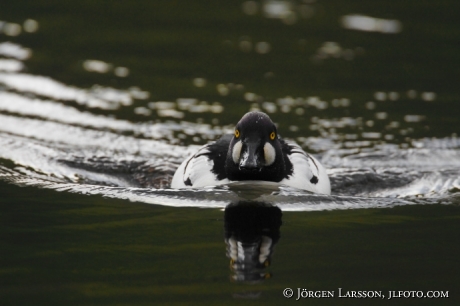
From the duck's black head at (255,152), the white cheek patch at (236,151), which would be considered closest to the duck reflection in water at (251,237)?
the duck's black head at (255,152)

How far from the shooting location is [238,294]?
5.91 meters

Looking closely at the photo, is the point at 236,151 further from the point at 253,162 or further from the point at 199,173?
the point at 199,173

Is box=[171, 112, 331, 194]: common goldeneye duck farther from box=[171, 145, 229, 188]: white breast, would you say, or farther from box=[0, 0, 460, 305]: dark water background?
box=[0, 0, 460, 305]: dark water background

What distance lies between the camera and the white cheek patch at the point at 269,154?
29.5ft

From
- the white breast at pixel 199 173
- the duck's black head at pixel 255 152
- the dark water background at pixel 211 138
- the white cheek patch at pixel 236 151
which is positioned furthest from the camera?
the white breast at pixel 199 173

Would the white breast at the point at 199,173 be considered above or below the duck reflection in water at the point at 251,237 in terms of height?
above

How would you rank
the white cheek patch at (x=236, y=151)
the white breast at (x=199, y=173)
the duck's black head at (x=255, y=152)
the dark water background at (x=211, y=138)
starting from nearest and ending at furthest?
the dark water background at (x=211, y=138) < the duck's black head at (x=255, y=152) < the white cheek patch at (x=236, y=151) < the white breast at (x=199, y=173)


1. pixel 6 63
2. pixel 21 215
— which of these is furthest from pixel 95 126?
pixel 21 215

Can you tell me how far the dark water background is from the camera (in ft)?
21.2

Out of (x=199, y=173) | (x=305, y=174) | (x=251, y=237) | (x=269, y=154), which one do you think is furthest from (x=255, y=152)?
(x=251, y=237)

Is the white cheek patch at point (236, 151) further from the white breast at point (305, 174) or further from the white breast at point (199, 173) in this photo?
the white breast at point (305, 174)

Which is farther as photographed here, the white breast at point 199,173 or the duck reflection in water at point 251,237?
the white breast at point 199,173

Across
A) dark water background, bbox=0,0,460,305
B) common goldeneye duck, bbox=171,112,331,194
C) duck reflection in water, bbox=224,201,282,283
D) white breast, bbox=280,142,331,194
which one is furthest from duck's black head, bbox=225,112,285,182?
duck reflection in water, bbox=224,201,282,283

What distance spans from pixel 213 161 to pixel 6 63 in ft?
22.9
